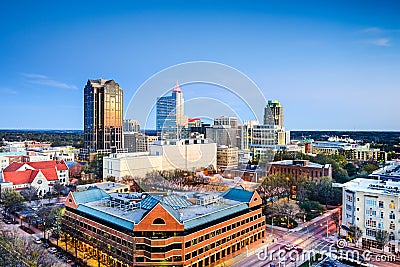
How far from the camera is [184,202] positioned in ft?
54.3

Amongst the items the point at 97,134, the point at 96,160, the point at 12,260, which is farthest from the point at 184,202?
the point at 97,134

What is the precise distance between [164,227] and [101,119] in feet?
137

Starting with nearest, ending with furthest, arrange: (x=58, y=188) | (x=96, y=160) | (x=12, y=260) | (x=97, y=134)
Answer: (x=12, y=260) → (x=58, y=188) → (x=96, y=160) → (x=97, y=134)

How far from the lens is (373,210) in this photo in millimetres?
17406

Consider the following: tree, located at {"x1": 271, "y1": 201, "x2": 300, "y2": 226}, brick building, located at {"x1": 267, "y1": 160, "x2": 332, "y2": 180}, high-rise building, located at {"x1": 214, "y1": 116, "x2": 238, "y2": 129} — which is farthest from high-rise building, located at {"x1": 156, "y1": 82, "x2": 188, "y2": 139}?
tree, located at {"x1": 271, "y1": 201, "x2": 300, "y2": 226}

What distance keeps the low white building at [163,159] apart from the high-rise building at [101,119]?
1245cm

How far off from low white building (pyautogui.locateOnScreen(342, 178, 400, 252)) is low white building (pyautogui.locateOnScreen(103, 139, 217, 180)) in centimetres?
2275

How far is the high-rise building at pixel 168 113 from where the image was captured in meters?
43.0

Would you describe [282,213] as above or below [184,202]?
below

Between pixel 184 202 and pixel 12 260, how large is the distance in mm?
7694

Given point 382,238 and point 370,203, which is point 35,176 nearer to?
point 370,203

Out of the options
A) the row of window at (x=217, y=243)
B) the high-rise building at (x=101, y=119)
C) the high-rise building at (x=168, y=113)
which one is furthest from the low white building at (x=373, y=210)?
the high-rise building at (x=101, y=119)

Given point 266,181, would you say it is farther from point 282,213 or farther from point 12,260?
point 12,260

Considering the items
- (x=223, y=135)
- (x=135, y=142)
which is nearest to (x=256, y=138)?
(x=223, y=135)
